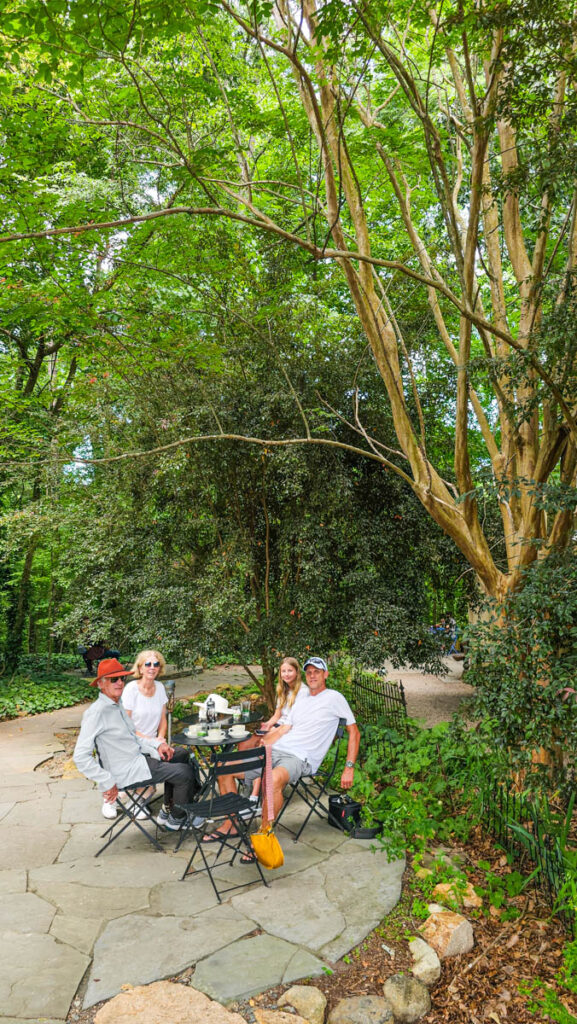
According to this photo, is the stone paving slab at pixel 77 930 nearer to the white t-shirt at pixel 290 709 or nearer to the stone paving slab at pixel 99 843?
the stone paving slab at pixel 99 843

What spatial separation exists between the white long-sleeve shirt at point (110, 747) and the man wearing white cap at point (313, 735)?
0.70 metres

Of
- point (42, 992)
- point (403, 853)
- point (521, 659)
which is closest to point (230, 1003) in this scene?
point (42, 992)

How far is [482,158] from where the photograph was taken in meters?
3.98

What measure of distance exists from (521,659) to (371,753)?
2.42 m

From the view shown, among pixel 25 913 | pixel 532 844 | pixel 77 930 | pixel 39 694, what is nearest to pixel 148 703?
pixel 25 913

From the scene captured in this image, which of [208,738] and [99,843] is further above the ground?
[208,738]

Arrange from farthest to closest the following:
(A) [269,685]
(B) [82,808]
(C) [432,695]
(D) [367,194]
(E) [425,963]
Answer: (C) [432,695]
(A) [269,685]
(D) [367,194]
(B) [82,808]
(E) [425,963]

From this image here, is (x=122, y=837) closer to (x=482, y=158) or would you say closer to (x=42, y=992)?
(x=42, y=992)

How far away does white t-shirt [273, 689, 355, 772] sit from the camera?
4.44 metres

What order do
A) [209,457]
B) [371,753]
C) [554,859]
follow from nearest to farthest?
[554,859] < [371,753] < [209,457]

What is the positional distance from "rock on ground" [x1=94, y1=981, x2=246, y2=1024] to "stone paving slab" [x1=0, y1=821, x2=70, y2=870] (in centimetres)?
165

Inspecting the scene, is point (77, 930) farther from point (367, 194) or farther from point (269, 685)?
point (367, 194)

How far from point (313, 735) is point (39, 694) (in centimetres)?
812

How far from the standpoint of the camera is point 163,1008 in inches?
102
